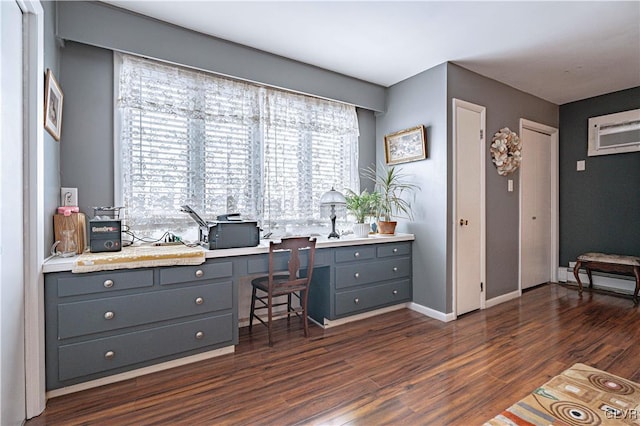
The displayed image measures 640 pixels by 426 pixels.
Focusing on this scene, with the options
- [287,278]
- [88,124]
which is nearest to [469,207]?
[287,278]

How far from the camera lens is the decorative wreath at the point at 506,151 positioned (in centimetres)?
353

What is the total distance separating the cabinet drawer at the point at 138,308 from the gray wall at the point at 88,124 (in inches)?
A: 32.3

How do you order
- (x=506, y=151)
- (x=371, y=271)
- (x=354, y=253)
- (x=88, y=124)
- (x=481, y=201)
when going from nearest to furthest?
(x=88, y=124) < (x=354, y=253) < (x=371, y=271) < (x=481, y=201) < (x=506, y=151)

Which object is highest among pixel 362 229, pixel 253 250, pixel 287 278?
pixel 362 229

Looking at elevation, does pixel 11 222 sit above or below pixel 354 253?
above

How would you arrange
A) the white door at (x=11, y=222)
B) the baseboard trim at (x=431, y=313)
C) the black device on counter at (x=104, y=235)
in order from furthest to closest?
1. the baseboard trim at (x=431, y=313)
2. the black device on counter at (x=104, y=235)
3. the white door at (x=11, y=222)

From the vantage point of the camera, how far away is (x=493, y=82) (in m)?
3.57

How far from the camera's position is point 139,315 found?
2.05 m

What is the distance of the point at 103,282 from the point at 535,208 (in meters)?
4.86

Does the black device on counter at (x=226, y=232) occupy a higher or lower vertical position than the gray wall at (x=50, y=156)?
lower

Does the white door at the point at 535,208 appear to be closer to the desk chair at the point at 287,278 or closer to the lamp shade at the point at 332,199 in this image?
the lamp shade at the point at 332,199

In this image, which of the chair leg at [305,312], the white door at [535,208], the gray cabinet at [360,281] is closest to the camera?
the chair leg at [305,312]

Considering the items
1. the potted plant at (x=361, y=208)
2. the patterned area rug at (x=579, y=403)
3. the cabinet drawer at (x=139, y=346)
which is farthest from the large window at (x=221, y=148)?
the patterned area rug at (x=579, y=403)

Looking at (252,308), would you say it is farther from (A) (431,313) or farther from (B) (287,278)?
(A) (431,313)
